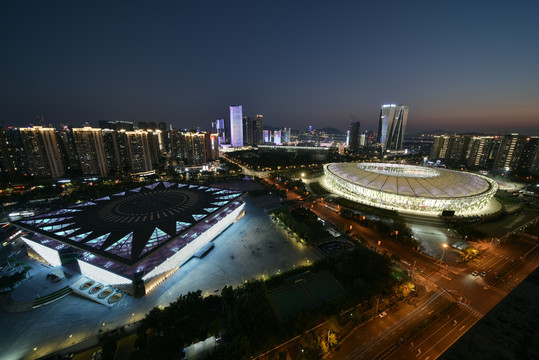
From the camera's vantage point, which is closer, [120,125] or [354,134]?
[120,125]

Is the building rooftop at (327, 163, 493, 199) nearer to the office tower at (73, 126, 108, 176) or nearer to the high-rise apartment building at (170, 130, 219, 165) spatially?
the high-rise apartment building at (170, 130, 219, 165)

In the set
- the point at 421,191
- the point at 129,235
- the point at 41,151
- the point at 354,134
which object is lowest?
the point at 129,235

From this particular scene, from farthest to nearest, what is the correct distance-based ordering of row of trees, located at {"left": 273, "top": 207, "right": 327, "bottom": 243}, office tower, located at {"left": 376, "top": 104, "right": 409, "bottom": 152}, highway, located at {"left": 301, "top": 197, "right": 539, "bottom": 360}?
1. office tower, located at {"left": 376, "top": 104, "right": 409, "bottom": 152}
2. row of trees, located at {"left": 273, "top": 207, "right": 327, "bottom": 243}
3. highway, located at {"left": 301, "top": 197, "right": 539, "bottom": 360}

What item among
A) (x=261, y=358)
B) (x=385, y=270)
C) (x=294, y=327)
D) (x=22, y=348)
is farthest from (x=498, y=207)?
(x=22, y=348)

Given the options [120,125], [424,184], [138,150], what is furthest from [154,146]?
[424,184]

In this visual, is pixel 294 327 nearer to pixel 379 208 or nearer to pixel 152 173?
pixel 379 208

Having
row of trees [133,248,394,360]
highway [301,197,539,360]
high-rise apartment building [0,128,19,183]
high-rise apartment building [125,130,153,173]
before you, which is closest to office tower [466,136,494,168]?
highway [301,197,539,360]

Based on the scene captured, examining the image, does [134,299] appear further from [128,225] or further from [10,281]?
[10,281]
